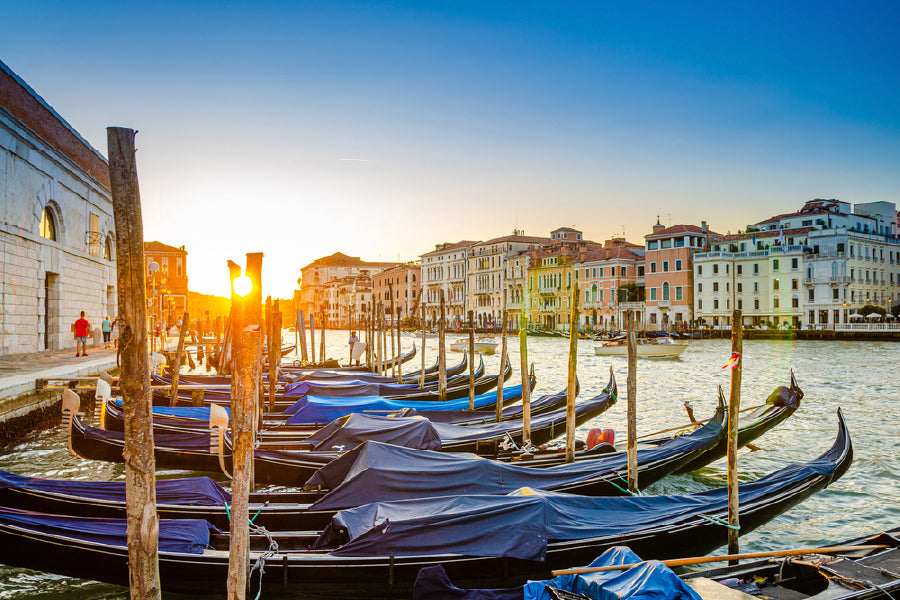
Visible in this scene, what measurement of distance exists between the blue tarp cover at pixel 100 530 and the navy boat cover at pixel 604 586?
1.45 m

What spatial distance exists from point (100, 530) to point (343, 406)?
16.9 feet

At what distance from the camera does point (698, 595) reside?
9.44 feet

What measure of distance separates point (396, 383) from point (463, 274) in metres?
43.0

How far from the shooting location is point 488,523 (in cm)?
381

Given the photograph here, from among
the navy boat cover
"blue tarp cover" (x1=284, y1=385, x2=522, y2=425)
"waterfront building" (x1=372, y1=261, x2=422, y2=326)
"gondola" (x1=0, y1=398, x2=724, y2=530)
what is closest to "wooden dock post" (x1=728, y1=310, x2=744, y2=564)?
"gondola" (x1=0, y1=398, x2=724, y2=530)

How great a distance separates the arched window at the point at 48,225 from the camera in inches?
557

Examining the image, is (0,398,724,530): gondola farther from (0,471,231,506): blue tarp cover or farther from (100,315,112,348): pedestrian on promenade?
(100,315,112,348): pedestrian on promenade

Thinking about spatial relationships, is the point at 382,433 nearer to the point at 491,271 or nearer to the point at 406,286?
the point at 491,271

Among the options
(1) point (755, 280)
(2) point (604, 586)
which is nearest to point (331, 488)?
(2) point (604, 586)

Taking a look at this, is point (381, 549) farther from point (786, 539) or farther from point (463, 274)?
point (463, 274)

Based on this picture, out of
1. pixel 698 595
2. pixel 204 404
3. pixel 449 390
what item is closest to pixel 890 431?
pixel 449 390

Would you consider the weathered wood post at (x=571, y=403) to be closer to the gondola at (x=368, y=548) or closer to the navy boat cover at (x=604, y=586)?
the gondola at (x=368, y=548)

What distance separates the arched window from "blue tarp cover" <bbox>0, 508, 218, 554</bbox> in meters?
12.1

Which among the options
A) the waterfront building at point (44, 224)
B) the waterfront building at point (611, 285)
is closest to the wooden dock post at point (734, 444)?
the waterfront building at point (44, 224)
